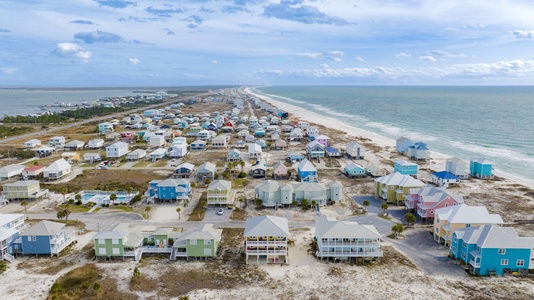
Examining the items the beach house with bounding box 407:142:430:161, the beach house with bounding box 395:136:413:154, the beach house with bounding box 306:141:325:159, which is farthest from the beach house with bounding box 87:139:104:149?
the beach house with bounding box 407:142:430:161

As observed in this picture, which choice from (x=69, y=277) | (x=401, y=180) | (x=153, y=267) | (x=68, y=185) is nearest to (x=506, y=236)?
(x=401, y=180)

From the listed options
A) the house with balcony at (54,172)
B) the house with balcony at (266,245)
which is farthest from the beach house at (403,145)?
the house with balcony at (54,172)

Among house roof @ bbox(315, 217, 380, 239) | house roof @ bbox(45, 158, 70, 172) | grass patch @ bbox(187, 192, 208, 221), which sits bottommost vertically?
grass patch @ bbox(187, 192, 208, 221)

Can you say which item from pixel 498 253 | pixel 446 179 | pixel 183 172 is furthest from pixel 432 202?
pixel 183 172

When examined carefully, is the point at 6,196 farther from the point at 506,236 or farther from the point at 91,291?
the point at 506,236

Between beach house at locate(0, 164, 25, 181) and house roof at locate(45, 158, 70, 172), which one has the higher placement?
house roof at locate(45, 158, 70, 172)

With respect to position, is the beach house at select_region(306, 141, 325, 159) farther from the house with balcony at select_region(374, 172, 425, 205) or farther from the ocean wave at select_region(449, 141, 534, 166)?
the ocean wave at select_region(449, 141, 534, 166)

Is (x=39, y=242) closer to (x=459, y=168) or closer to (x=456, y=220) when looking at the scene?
(x=456, y=220)
